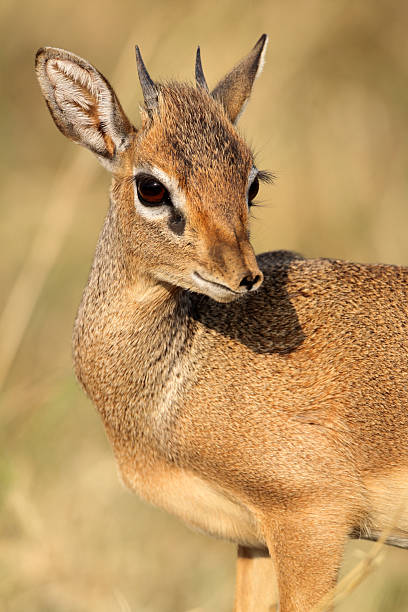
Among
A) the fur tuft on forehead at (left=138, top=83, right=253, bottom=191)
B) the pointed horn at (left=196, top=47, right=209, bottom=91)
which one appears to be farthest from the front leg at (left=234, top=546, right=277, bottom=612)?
the pointed horn at (left=196, top=47, right=209, bottom=91)

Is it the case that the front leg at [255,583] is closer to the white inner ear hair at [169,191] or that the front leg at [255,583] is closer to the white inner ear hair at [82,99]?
the white inner ear hair at [169,191]

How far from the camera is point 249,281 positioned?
391 cm

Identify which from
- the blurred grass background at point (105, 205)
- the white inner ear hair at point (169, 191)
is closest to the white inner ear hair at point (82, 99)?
the white inner ear hair at point (169, 191)

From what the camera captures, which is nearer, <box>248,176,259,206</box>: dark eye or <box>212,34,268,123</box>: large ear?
<box>248,176,259,206</box>: dark eye

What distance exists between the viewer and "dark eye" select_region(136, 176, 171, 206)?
Answer: 4.23m

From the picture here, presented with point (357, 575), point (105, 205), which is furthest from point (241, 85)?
point (105, 205)

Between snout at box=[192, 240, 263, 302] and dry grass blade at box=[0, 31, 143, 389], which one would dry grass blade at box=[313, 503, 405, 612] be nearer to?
snout at box=[192, 240, 263, 302]

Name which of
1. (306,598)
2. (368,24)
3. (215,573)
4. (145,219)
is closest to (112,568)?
(215,573)

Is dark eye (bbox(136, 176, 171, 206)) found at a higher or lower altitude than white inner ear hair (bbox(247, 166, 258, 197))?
lower

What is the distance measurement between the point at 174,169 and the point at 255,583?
238 centimetres

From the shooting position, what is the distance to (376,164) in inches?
402

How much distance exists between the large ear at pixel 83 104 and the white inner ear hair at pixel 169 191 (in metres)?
0.31

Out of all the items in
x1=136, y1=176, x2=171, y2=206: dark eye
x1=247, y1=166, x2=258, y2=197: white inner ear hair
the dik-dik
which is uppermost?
x1=247, y1=166, x2=258, y2=197: white inner ear hair

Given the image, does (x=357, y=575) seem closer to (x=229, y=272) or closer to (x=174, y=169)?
(x=229, y=272)
